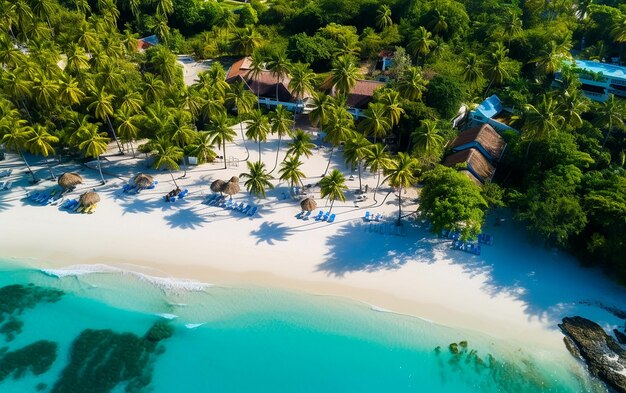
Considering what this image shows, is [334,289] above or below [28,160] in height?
below

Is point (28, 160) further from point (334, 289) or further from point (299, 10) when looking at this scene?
point (299, 10)

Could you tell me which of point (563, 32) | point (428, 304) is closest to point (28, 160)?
point (428, 304)

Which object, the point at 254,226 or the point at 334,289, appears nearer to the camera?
the point at 334,289

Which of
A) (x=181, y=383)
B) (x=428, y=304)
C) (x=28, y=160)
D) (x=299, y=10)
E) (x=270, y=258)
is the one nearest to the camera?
(x=181, y=383)

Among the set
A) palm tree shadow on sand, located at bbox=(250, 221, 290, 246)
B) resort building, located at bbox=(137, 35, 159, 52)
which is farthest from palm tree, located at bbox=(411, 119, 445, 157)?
resort building, located at bbox=(137, 35, 159, 52)

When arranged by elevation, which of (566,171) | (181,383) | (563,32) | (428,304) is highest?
(563,32)

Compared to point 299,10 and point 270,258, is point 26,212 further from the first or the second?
point 299,10

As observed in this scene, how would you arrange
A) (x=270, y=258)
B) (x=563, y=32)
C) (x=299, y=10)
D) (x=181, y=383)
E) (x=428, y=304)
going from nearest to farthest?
(x=181, y=383) → (x=428, y=304) → (x=270, y=258) → (x=563, y=32) → (x=299, y=10)
